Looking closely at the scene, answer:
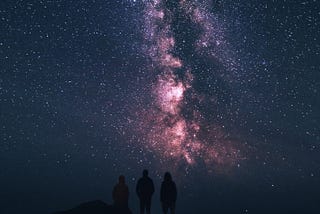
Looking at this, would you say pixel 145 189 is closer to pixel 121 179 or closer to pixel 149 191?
pixel 149 191

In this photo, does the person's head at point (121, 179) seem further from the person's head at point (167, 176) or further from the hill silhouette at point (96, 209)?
the person's head at point (167, 176)

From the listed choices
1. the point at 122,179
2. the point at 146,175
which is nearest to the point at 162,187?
the point at 146,175

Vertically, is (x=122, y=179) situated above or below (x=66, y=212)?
above

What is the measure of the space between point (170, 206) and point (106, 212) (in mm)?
2349

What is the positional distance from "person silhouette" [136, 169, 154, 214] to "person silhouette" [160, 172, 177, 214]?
0.46m

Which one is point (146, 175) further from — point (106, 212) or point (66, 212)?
point (66, 212)

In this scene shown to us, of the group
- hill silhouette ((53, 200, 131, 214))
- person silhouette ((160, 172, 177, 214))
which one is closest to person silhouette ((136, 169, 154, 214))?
person silhouette ((160, 172, 177, 214))

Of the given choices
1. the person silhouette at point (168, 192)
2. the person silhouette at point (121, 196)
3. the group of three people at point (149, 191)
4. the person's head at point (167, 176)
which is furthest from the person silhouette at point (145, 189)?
the person silhouette at point (121, 196)

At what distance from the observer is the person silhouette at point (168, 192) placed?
1102 cm

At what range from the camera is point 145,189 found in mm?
11383

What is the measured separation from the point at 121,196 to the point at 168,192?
6.76 feet

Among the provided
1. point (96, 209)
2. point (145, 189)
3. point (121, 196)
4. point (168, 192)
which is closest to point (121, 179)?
point (121, 196)

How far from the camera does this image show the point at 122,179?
11.9 m

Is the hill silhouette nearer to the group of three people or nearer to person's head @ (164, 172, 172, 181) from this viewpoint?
the group of three people
